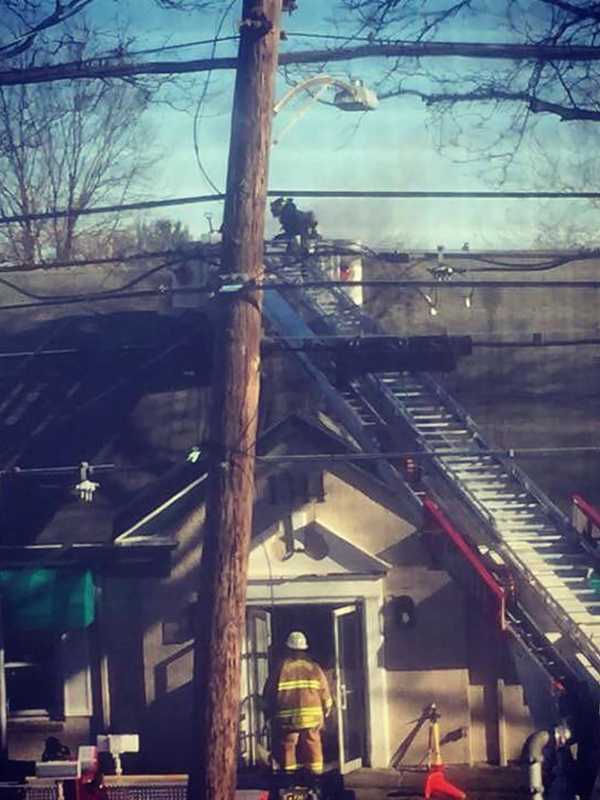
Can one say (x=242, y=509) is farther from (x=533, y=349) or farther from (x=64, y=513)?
(x=533, y=349)

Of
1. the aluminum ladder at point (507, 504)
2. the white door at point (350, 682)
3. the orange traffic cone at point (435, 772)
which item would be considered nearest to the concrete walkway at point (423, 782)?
the orange traffic cone at point (435, 772)

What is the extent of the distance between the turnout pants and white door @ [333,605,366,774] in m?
0.33

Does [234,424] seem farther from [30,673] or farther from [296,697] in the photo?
[30,673]

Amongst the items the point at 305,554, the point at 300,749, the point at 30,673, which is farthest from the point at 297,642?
the point at 30,673

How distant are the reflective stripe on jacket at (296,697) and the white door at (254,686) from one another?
1.73 ft

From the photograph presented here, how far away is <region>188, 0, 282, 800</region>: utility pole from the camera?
25.3 ft

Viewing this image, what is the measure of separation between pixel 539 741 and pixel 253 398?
3106 mm

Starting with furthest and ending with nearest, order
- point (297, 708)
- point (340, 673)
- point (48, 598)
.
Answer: point (340, 673) < point (48, 598) < point (297, 708)

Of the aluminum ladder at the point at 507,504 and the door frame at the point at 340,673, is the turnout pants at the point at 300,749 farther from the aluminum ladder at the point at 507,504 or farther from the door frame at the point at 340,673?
the aluminum ladder at the point at 507,504

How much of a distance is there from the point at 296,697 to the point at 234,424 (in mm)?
3814

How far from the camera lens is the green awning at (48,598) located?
11.1 meters

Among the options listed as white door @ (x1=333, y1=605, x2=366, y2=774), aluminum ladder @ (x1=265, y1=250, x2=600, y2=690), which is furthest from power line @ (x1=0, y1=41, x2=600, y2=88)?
white door @ (x1=333, y1=605, x2=366, y2=774)

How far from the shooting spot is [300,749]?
11.0 metres

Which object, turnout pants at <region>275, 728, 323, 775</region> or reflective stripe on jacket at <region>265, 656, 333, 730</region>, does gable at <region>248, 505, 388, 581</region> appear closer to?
reflective stripe on jacket at <region>265, 656, 333, 730</region>
